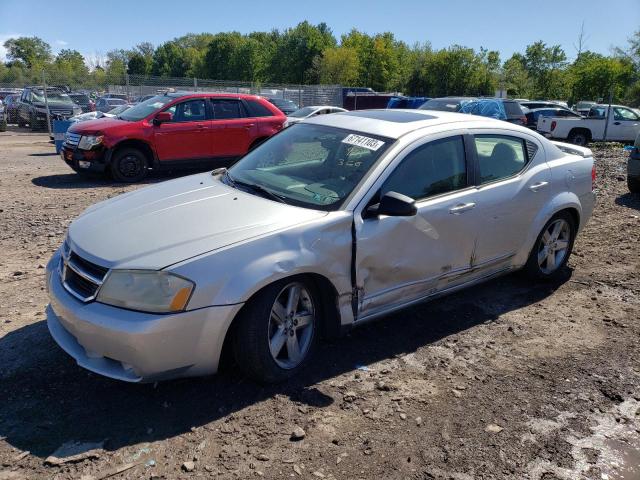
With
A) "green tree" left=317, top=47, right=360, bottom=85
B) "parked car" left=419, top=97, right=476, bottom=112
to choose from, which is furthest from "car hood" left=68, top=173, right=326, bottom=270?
"green tree" left=317, top=47, right=360, bottom=85

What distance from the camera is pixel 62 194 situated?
9.08 metres

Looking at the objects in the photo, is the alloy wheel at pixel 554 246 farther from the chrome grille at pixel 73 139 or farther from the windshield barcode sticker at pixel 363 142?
the chrome grille at pixel 73 139

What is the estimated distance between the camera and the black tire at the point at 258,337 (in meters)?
3.12

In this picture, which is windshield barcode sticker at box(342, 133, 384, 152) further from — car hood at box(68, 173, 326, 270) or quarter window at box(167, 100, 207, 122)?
quarter window at box(167, 100, 207, 122)

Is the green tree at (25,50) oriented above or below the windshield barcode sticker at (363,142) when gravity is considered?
above

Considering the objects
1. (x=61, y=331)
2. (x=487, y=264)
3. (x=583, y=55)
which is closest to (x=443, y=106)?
(x=487, y=264)

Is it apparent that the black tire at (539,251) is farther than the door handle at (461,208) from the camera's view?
Yes

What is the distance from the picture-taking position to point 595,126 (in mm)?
19141

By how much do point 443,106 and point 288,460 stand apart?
521 inches

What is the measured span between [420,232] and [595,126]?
18.2m

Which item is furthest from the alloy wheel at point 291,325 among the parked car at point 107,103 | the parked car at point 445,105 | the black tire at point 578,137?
the parked car at point 107,103

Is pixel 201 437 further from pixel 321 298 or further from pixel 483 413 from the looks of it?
pixel 483 413

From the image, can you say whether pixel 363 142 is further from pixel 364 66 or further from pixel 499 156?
pixel 364 66

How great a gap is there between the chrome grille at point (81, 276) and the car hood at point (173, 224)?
0.05 m
